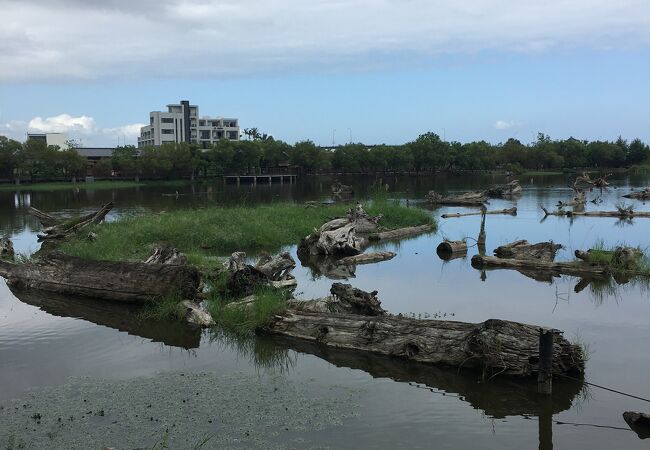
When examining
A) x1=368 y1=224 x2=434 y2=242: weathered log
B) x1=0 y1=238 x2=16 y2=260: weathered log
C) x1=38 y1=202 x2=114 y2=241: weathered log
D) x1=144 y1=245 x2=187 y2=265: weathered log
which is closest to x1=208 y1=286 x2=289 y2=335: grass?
x1=144 y1=245 x2=187 y2=265: weathered log

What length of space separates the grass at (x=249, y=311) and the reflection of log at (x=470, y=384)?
1.50m

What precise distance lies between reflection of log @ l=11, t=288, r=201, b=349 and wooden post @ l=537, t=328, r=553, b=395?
694cm

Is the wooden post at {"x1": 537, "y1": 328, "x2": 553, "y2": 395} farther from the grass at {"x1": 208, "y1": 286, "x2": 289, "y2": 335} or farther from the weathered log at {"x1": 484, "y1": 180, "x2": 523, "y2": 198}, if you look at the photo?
the weathered log at {"x1": 484, "y1": 180, "x2": 523, "y2": 198}

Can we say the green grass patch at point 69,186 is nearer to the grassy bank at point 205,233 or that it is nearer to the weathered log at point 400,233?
the grassy bank at point 205,233

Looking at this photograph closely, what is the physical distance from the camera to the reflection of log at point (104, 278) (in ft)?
47.8

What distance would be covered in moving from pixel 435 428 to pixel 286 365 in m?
3.53

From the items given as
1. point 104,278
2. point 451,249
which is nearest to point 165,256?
point 104,278

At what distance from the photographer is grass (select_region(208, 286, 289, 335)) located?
1302cm

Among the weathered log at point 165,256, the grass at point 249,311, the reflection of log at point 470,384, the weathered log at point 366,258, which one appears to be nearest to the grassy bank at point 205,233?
the weathered log at point 165,256

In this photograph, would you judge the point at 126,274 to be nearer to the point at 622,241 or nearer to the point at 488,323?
the point at 488,323

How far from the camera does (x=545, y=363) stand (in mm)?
9523

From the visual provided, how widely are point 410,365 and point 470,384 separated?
123 cm

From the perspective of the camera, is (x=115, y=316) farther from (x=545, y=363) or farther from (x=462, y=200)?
(x=462, y=200)

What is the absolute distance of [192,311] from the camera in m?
13.8
